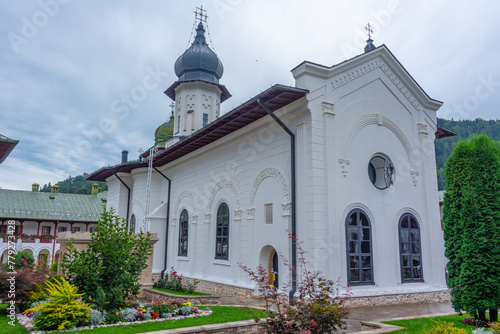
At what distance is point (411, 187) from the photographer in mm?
11484

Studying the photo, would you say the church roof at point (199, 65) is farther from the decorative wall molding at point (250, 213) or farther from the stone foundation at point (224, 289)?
the stone foundation at point (224, 289)

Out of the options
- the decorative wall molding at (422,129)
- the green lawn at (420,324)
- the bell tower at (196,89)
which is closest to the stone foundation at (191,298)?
the green lawn at (420,324)

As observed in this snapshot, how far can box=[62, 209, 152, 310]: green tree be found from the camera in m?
7.28

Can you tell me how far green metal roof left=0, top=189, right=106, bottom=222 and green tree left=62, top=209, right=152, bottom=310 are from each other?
950 inches

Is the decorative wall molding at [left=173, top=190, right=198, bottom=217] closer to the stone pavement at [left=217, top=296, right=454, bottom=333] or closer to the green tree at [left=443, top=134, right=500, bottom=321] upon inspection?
the stone pavement at [left=217, top=296, right=454, bottom=333]

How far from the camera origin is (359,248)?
9.91 m

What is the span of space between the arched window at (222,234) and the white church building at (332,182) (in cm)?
6

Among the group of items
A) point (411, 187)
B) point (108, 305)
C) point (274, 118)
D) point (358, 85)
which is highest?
point (358, 85)

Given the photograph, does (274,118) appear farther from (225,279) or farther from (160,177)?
(160,177)

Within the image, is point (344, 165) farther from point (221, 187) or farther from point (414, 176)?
point (221, 187)

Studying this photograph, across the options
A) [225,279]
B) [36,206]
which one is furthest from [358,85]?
[36,206]

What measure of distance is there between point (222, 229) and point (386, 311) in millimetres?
6137

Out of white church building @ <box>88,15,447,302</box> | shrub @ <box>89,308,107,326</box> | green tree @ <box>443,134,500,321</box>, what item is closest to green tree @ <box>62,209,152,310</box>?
shrub @ <box>89,308,107,326</box>

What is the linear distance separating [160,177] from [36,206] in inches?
669
